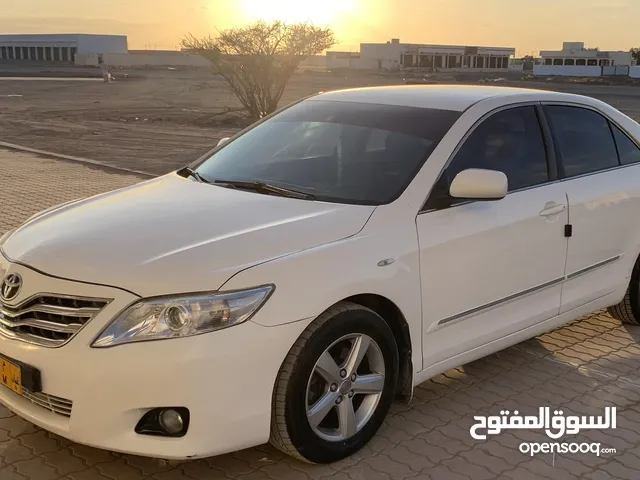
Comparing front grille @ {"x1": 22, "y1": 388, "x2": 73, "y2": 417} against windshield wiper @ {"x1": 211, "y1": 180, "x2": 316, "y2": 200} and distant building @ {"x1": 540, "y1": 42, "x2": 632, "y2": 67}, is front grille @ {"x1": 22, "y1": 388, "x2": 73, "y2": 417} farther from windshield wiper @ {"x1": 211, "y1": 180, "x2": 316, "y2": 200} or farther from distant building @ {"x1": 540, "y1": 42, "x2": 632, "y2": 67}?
distant building @ {"x1": 540, "y1": 42, "x2": 632, "y2": 67}

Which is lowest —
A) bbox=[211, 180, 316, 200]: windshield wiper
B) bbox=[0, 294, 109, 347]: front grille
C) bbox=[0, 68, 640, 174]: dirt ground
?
bbox=[0, 68, 640, 174]: dirt ground

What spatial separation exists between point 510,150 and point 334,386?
190 cm

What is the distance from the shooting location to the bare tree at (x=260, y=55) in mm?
25172

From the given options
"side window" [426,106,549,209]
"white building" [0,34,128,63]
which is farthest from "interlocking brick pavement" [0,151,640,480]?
"white building" [0,34,128,63]

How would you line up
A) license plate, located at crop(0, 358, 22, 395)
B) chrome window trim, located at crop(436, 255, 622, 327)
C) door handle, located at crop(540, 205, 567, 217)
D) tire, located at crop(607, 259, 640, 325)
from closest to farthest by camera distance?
1. license plate, located at crop(0, 358, 22, 395)
2. chrome window trim, located at crop(436, 255, 622, 327)
3. door handle, located at crop(540, 205, 567, 217)
4. tire, located at crop(607, 259, 640, 325)

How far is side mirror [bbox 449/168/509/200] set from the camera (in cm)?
395

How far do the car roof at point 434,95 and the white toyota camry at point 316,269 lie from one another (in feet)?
0.07

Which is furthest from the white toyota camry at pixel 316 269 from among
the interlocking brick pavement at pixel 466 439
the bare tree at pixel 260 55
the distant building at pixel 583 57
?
the distant building at pixel 583 57

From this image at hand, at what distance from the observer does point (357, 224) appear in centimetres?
370

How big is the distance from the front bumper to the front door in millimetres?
1005

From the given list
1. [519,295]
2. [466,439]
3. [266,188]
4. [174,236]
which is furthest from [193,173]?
[466,439]

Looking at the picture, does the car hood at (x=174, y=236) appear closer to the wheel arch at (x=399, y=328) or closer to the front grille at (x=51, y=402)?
the wheel arch at (x=399, y=328)

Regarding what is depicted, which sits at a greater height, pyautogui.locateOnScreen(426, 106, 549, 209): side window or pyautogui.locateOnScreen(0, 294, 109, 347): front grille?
pyautogui.locateOnScreen(426, 106, 549, 209): side window

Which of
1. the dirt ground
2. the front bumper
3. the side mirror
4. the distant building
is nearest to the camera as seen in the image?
the front bumper
